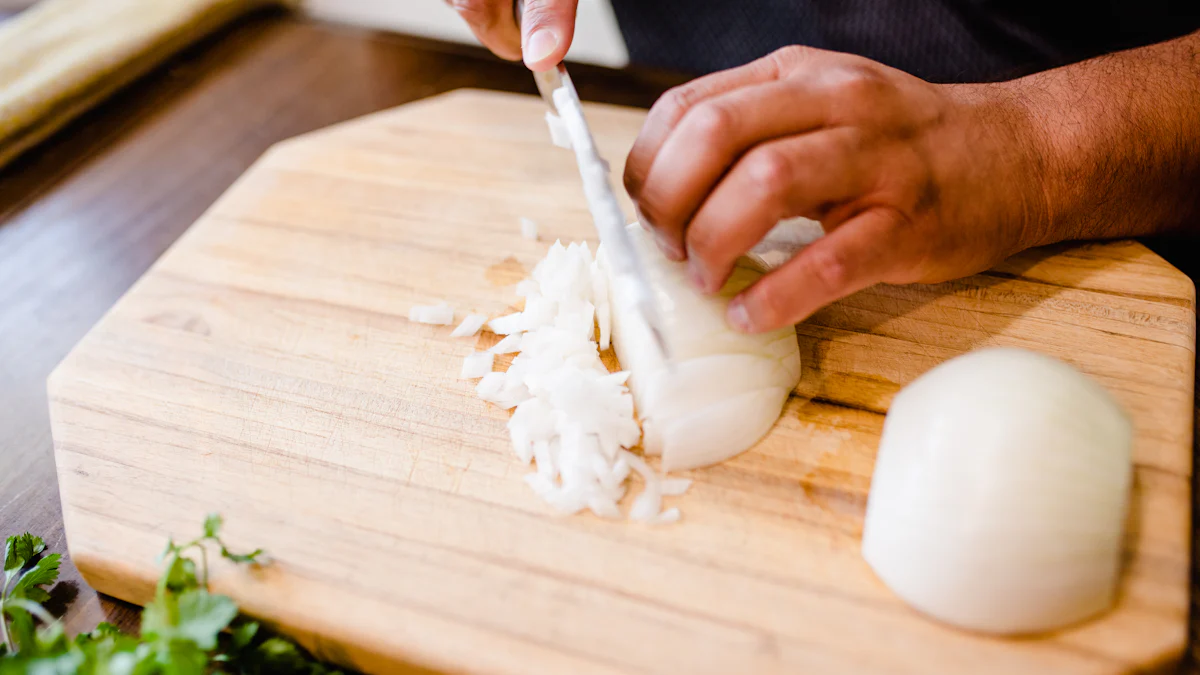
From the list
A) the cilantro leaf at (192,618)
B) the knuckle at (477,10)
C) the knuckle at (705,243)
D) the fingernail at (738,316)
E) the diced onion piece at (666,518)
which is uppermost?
the knuckle at (477,10)

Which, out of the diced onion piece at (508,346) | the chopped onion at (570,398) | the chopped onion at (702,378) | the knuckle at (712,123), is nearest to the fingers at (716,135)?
the knuckle at (712,123)

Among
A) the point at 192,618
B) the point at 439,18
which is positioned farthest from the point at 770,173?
the point at 439,18

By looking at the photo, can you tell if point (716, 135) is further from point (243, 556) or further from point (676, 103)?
point (243, 556)

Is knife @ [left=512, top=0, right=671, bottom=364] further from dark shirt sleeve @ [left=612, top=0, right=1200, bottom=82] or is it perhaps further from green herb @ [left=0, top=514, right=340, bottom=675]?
dark shirt sleeve @ [left=612, top=0, right=1200, bottom=82]

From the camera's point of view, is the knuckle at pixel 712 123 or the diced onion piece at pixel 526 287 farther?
the diced onion piece at pixel 526 287

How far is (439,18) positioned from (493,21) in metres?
1.68

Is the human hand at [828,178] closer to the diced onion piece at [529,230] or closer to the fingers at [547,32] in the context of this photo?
the fingers at [547,32]

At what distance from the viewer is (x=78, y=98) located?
6.49ft

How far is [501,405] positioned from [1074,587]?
810mm

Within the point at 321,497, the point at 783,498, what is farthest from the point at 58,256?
the point at 783,498

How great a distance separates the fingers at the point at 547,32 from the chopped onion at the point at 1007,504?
33.6 inches

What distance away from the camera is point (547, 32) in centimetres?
131

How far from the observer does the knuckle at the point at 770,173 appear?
979 millimetres

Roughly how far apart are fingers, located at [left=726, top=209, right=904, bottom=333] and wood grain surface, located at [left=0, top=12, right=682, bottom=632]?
0.98 m
